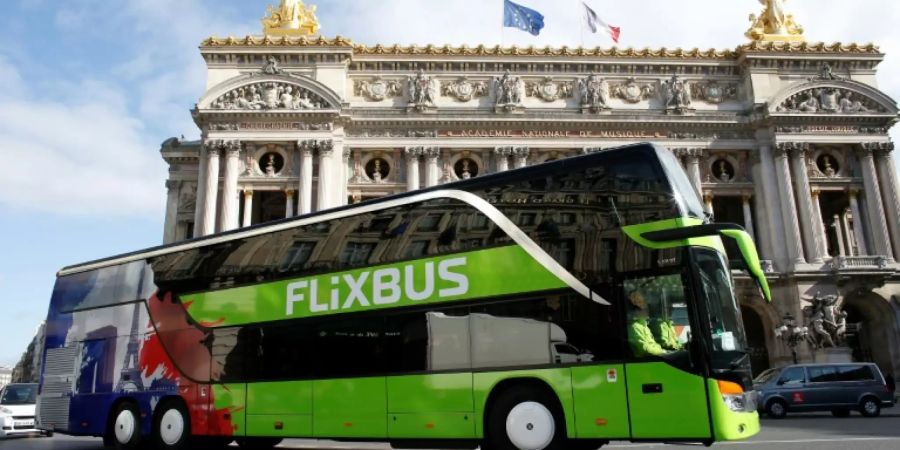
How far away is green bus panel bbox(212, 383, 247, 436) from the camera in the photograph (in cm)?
1162

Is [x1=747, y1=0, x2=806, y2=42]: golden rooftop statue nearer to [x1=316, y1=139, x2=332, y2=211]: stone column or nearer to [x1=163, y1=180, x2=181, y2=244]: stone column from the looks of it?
[x1=316, y1=139, x2=332, y2=211]: stone column

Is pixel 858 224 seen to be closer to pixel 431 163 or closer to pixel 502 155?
pixel 502 155

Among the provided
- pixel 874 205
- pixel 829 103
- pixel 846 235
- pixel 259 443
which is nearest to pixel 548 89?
pixel 829 103

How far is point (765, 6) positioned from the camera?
39.3m

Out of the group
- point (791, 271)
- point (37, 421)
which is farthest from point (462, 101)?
point (37, 421)

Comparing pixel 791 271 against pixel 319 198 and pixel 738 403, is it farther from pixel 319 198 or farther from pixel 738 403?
pixel 738 403

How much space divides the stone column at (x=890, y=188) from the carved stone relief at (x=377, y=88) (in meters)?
26.6

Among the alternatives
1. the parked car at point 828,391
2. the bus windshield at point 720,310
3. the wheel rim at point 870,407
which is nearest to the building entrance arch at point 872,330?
the parked car at point 828,391

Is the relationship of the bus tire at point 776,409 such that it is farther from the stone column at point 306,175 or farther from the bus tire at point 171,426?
the stone column at point 306,175

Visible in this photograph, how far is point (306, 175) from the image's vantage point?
110ft

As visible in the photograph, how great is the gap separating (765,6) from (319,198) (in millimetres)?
29123

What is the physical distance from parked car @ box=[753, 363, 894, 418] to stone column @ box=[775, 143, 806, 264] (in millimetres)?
13692

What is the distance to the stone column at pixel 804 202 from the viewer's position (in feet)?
111

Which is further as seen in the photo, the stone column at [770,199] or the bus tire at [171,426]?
the stone column at [770,199]
